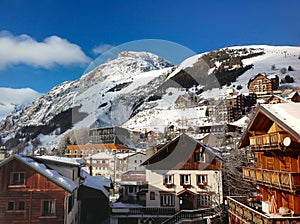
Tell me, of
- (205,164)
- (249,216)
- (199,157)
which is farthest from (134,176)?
(249,216)

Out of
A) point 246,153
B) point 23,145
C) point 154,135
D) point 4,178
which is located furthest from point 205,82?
point 4,178

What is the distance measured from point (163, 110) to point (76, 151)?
2268 centimetres

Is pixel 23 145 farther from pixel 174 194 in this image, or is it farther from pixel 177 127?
pixel 174 194

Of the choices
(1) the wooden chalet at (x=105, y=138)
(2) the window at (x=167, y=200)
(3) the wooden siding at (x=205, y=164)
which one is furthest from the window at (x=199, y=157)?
(1) the wooden chalet at (x=105, y=138)

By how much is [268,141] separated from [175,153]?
462 inches

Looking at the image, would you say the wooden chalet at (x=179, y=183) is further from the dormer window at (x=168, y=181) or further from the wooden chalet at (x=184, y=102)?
the wooden chalet at (x=184, y=102)

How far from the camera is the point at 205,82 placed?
108m

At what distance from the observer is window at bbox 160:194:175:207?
21.0m

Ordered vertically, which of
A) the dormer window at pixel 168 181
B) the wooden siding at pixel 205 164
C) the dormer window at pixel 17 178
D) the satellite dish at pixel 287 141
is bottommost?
the dormer window at pixel 168 181

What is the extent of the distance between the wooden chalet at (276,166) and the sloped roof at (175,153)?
7.98 metres

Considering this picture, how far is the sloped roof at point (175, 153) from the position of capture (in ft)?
70.7

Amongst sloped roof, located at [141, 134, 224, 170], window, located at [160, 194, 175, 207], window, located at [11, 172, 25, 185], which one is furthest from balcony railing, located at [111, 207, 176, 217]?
window, located at [11, 172, 25, 185]

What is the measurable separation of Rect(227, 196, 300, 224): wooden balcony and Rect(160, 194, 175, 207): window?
7.69 meters

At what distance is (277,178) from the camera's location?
9.95m
